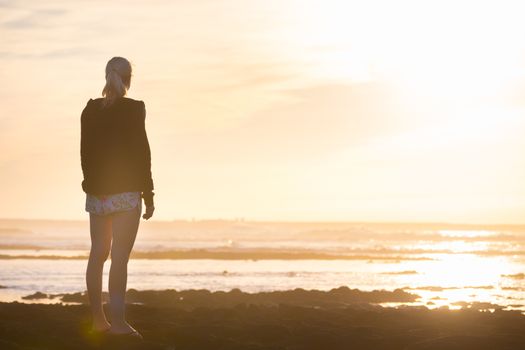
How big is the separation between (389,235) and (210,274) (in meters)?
61.5

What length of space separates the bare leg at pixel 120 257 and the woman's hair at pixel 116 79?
102 cm

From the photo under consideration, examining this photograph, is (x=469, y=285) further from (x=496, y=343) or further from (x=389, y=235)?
(x=389, y=235)

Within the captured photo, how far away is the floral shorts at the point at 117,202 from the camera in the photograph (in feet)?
25.8

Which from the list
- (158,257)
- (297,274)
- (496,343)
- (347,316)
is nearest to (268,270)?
(297,274)

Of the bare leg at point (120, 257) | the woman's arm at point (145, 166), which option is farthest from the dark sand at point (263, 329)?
the woman's arm at point (145, 166)

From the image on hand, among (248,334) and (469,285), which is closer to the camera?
(248,334)

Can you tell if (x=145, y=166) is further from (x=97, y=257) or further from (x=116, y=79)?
(x=97, y=257)

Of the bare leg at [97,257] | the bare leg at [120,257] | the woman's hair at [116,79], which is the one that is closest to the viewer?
the woman's hair at [116,79]

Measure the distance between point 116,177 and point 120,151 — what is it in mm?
250

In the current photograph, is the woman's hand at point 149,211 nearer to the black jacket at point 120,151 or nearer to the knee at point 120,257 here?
the black jacket at point 120,151

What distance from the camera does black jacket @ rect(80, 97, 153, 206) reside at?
791cm

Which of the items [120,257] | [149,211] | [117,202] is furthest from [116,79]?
[120,257]

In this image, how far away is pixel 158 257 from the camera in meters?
49.9

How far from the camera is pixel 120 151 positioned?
7988 mm
